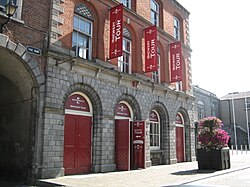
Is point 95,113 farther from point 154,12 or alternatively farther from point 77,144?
point 154,12

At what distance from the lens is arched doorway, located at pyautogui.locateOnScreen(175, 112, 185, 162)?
747 inches

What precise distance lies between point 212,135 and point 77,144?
6.64 meters

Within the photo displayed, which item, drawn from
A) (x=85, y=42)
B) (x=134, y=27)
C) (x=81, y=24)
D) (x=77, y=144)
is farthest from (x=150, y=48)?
(x=77, y=144)

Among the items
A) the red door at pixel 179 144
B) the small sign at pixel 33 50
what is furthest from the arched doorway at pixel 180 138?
the small sign at pixel 33 50

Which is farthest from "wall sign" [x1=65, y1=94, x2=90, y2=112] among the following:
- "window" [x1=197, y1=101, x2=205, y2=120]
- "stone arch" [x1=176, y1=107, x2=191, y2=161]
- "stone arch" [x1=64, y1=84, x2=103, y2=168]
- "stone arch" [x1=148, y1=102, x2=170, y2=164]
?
"window" [x1=197, y1=101, x2=205, y2=120]

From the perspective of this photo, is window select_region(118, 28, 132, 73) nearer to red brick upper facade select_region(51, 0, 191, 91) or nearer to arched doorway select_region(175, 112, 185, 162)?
red brick upper facade select_region(51, 0, 191, 91)

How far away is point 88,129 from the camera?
12719mm

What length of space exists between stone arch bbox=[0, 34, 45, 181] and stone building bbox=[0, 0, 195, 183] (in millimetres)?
38

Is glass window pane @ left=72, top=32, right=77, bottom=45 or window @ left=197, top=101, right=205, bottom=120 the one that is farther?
window @ left=197, top=101, right=205, bottom=120

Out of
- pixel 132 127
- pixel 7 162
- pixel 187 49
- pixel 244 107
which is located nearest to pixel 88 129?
pixel 132 127

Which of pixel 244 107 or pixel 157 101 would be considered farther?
pixel 244 107

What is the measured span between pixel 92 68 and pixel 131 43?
430 centimetres

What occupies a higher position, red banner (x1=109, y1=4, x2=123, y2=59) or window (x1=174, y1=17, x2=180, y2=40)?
window (x1=174, y1=17, x2=180, y2=40)

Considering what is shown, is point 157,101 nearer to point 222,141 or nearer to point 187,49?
point 222,141
